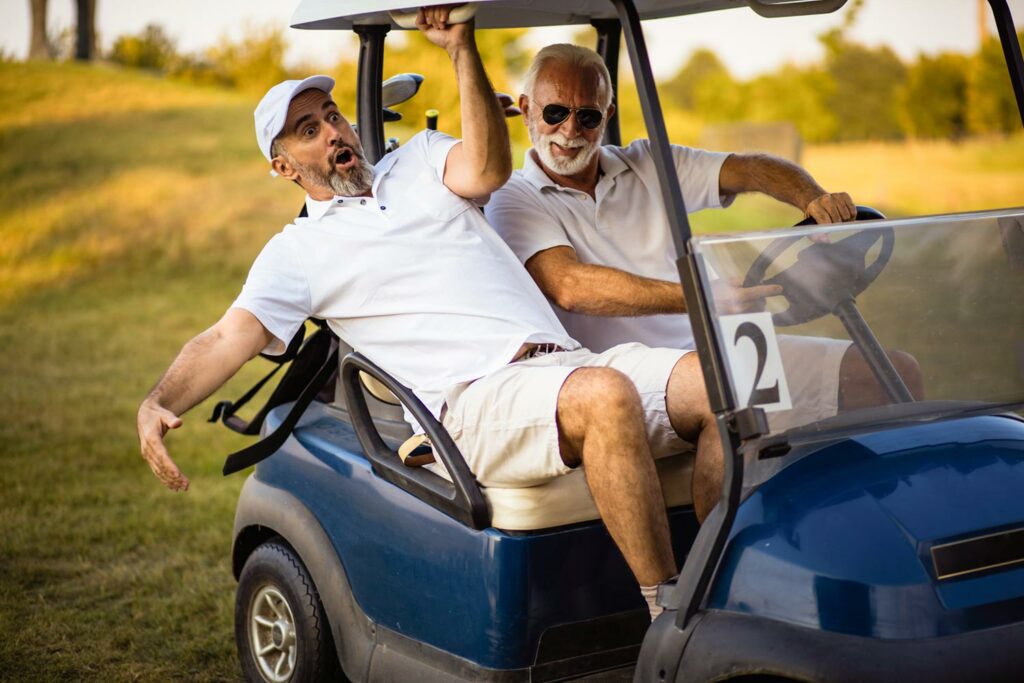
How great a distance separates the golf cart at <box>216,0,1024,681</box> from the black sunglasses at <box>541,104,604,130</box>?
0.25 meters

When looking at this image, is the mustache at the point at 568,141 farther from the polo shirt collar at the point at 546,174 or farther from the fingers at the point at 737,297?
the fingers at the point at 737,297

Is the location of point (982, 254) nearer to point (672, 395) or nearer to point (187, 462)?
point (672, 395)

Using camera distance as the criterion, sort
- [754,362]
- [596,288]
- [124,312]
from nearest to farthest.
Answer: [754,362], [596,288], [124,312]

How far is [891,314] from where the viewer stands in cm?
230

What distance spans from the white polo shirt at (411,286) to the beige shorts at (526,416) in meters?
0.08

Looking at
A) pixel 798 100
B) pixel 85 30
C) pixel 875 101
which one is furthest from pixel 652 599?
pixel 875 101

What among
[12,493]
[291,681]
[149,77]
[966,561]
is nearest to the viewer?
[966,561]

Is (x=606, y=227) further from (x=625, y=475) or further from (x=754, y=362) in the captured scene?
(x=754, y=362)

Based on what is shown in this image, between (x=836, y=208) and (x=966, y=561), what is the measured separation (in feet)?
3.58

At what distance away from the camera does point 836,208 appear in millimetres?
2832

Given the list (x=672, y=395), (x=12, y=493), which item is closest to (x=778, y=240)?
(x=672, y=395)

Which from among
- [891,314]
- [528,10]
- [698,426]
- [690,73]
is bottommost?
[698,426]

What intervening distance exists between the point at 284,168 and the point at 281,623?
1.15 m

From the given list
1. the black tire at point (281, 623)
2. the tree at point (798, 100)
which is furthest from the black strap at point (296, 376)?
the tree at point (798, 100)
